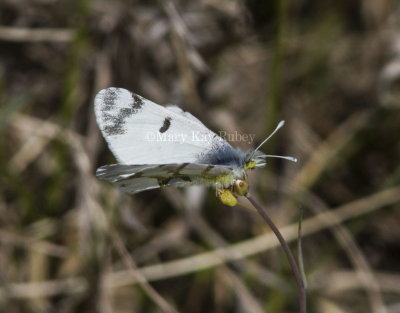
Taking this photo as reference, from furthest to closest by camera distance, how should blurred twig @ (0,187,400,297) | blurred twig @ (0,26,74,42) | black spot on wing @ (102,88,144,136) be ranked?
blurred twig @ (0,26,74,42) → blurred twig @ (0,187,400,297) → black spot on wing @ (102,88,144,136)

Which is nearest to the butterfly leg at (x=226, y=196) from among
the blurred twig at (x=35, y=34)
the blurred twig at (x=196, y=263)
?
Answer: the blurred twig at (x=196, y=263)

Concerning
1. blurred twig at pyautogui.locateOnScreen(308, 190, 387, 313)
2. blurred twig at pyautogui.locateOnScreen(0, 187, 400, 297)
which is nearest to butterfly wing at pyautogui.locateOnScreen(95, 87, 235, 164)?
blurred twig at pyautogui.locateOnScreen(0, 187, 400, 297)

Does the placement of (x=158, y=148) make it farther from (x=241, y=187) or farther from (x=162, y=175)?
(x=241, y=187)

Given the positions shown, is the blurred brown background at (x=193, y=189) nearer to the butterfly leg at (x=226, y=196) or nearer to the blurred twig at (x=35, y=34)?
the blurred twig at (x=35, y=34)

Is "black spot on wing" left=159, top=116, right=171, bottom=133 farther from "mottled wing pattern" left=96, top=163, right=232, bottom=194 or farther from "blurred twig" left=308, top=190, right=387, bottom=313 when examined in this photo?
"blurred twig" left=308, top=190, right=387, bottom=313

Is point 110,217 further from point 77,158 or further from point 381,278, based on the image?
point 381,278

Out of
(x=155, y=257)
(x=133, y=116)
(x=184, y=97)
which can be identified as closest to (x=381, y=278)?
(x=155, y=257)

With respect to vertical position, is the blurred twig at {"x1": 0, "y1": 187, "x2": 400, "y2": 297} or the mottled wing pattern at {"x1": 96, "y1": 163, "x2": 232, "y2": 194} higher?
the blurred twig at {"x1": 0, "y1": 187, "x2": 400, "y2": 297}
